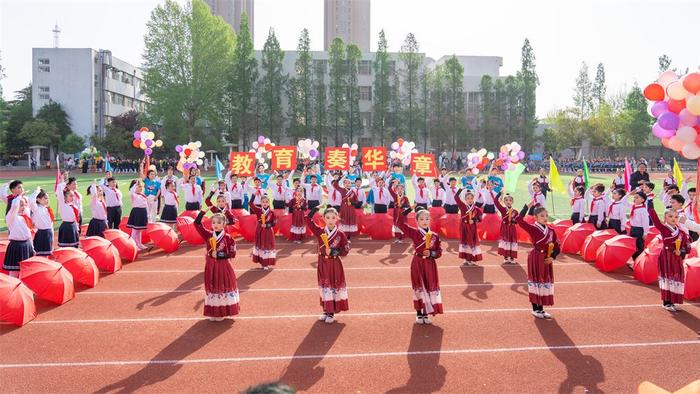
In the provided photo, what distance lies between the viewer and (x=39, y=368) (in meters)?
5.97

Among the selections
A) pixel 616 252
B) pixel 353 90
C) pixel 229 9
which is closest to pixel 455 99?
pixel 353 90

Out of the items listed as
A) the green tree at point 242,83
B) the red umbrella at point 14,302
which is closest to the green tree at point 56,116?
the green tree at point 242,83

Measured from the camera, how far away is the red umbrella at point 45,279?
807 centimetres

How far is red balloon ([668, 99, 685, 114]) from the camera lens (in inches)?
234

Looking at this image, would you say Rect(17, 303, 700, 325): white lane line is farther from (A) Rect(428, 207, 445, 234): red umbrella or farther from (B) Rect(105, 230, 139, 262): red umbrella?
(A) Rect(428, 207, 445, 234): red umbrella

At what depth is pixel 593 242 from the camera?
1152 centimetres

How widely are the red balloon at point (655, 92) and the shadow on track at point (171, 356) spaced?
254 inches

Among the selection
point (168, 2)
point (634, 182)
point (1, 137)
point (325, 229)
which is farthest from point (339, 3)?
point (325, 229)

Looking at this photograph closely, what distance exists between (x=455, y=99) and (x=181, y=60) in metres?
29.9

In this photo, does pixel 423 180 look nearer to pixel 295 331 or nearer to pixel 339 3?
pixel 295 331

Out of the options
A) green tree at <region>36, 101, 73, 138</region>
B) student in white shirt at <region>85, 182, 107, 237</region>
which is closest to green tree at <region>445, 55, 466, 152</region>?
green tree at <region>36, 101, 73, 138</region>

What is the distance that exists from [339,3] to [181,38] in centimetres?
7030

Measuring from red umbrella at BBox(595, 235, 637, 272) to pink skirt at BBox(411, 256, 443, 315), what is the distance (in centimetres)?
502

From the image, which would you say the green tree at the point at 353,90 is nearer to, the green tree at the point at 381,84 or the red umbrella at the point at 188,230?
the green tree at the point at 381,84
